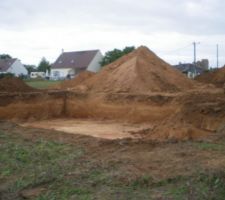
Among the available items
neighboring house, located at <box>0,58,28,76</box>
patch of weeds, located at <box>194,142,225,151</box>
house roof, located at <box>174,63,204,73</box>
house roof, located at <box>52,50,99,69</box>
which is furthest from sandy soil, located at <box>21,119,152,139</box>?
neighboring house, located at <box>0,58,28,76</box>

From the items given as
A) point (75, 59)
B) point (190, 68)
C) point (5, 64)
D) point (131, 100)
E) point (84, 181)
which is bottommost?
point (84, 181)

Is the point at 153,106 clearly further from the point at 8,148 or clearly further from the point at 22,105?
the point at 8,148

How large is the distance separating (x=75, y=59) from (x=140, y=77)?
4216 centimetres

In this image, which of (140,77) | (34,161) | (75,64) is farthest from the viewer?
(75,64)

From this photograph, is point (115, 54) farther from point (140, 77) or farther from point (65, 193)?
point (65, 193)

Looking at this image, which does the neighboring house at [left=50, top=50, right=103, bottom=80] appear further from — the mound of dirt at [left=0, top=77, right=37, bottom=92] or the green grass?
the green grass

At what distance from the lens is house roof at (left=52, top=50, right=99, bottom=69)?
6127 centimetres

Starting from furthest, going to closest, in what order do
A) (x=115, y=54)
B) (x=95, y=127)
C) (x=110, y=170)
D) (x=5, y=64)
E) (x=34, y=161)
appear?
(x=5, y=64) < (x=115, y=54) < (x=95, y=127) < (x=34, y=161) < (x=110, y=170)

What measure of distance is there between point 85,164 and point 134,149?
5.05 ft

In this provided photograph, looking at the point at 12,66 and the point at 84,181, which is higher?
the point at 12,66

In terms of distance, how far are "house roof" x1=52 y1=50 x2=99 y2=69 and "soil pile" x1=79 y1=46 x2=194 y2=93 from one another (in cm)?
3529

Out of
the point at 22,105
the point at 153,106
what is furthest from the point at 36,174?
the point at 22,105

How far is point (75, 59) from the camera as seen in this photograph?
64.1m

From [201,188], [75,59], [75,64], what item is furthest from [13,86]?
[75,59]
